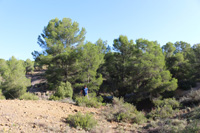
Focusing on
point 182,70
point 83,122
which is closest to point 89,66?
point 83,122

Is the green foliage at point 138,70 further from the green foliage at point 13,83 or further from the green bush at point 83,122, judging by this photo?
the green bush at point 83,122

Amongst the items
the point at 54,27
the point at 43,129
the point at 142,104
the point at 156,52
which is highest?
the point at 54,27

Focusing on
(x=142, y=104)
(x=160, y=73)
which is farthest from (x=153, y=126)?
(x=142, y=104)

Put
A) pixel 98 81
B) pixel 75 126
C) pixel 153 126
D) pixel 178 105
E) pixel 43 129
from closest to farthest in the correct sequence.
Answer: pixel 43 129
pixel 75 126
pixel 153 126
pixel 178 105
pixel 98 81

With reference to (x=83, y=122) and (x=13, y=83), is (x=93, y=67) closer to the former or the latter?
(x=13, y=83)

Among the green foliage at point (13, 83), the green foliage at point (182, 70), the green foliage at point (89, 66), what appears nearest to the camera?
the green foliage at point (89, 66)

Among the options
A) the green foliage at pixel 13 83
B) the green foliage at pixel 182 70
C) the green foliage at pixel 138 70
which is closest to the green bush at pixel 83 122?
the green foliage at pixel 138 70

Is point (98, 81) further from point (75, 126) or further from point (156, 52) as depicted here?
point (75, 126)

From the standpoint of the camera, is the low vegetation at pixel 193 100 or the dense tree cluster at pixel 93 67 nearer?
the low vegetation at pixel 193 100

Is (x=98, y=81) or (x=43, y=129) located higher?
(x=98, y=81)

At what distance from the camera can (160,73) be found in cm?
1544

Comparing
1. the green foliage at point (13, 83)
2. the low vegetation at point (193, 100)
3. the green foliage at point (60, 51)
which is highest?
the green foliage at point (60, 51)

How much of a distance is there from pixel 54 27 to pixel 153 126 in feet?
51.7

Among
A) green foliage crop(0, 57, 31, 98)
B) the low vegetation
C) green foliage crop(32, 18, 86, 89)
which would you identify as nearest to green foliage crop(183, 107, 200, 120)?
the low vegetation
